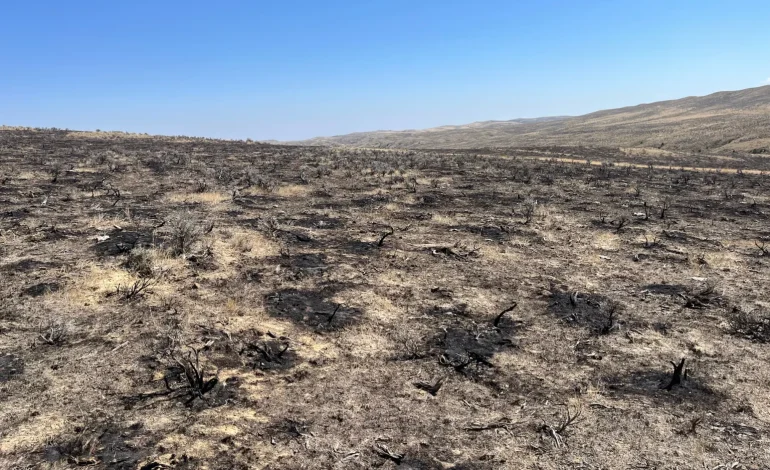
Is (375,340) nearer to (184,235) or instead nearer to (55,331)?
(55,331)

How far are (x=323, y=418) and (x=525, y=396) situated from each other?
2.44 m

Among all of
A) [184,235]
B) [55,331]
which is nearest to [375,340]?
[55,331]

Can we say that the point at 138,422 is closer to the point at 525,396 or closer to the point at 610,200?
the point at 525,396

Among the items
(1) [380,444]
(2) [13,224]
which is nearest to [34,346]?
(1) [380,444]

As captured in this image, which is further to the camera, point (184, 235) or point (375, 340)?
point (184, 235)

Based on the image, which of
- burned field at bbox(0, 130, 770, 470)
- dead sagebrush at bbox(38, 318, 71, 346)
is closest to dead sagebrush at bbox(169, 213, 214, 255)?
burned field at bbox(0, 130, 770, 470)

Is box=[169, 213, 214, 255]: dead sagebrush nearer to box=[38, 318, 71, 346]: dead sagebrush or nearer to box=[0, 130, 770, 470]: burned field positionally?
box=[0, 130, 770, 470]: burned field

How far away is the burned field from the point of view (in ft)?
15.0

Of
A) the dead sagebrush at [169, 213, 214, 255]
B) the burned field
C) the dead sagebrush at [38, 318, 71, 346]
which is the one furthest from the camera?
the dead sagebrush at [169, 213, 214, 255]

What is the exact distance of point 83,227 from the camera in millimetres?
11000

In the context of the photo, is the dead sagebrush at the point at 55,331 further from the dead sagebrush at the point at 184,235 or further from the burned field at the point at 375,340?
the dead sagebrush at the point at 184,235

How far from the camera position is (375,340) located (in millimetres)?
6766

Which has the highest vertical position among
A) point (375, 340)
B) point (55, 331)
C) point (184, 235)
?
point (184, 235)

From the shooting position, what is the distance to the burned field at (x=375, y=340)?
457 cm
